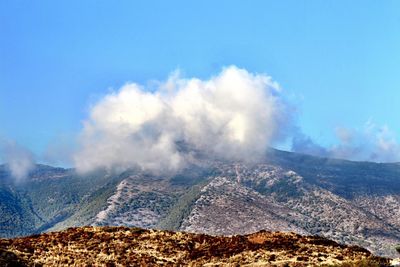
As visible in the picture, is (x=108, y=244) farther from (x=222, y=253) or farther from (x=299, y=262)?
(x=299, y=262)

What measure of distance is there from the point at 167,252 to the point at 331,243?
17809 millimetres

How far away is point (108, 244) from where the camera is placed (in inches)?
2470

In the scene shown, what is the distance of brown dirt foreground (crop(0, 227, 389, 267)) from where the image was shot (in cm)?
5578

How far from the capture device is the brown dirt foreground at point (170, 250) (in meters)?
55.8

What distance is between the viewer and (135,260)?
191 feet

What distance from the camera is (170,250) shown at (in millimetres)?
61375

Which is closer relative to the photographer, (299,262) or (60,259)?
(299,262)

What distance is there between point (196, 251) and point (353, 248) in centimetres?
1665

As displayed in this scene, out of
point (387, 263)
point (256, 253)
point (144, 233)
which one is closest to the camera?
point (387, 263)

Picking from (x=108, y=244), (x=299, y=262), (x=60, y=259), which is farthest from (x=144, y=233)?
(x=299, y=262)

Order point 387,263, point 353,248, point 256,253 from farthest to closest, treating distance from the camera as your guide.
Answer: point 353,248 → point 256,253 → point 387,263

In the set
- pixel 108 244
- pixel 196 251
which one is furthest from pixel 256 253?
pixel 108 244

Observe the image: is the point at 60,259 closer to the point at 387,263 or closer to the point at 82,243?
the point at 82,243

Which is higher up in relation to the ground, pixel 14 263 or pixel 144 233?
pixel 144 233
